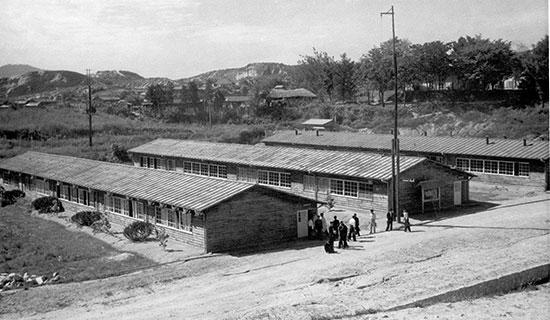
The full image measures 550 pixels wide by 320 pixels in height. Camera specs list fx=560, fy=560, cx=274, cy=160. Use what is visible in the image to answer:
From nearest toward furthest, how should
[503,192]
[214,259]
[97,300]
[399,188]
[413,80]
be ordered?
[97,300]
[214,259]
[399,188]
[503,192]
[413,80]

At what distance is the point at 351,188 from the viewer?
119ft

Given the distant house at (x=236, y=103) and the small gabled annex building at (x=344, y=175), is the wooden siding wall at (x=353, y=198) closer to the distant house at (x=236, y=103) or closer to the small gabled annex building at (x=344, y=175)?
the small gabled annex building at (x=344, y=175)

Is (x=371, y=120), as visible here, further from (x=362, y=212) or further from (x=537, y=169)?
(x=362, y=212)

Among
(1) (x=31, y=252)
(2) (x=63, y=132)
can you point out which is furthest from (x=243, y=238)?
(2) (x=63, y=132)

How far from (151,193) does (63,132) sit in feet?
170

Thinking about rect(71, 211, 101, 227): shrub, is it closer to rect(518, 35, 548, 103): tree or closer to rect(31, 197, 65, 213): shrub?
rect(31, 197, 65, 213): shrub

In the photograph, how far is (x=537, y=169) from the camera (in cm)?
4150

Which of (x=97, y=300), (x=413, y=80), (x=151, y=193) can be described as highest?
(x=413, y=80)

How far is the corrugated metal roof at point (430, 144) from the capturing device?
4284 cm

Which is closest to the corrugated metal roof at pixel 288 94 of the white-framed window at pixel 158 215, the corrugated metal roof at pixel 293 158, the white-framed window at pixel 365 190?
the corrugated metal roof at pixel 293 158

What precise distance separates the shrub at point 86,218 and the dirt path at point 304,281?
37.9 feet

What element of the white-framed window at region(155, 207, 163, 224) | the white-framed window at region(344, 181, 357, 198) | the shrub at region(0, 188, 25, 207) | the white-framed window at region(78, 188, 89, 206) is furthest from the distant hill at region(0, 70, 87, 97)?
the white-framed window at region(344, 181, 357, 198)

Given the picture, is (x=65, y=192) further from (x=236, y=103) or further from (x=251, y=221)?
(x=236, y=103)

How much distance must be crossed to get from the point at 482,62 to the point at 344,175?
166ft
